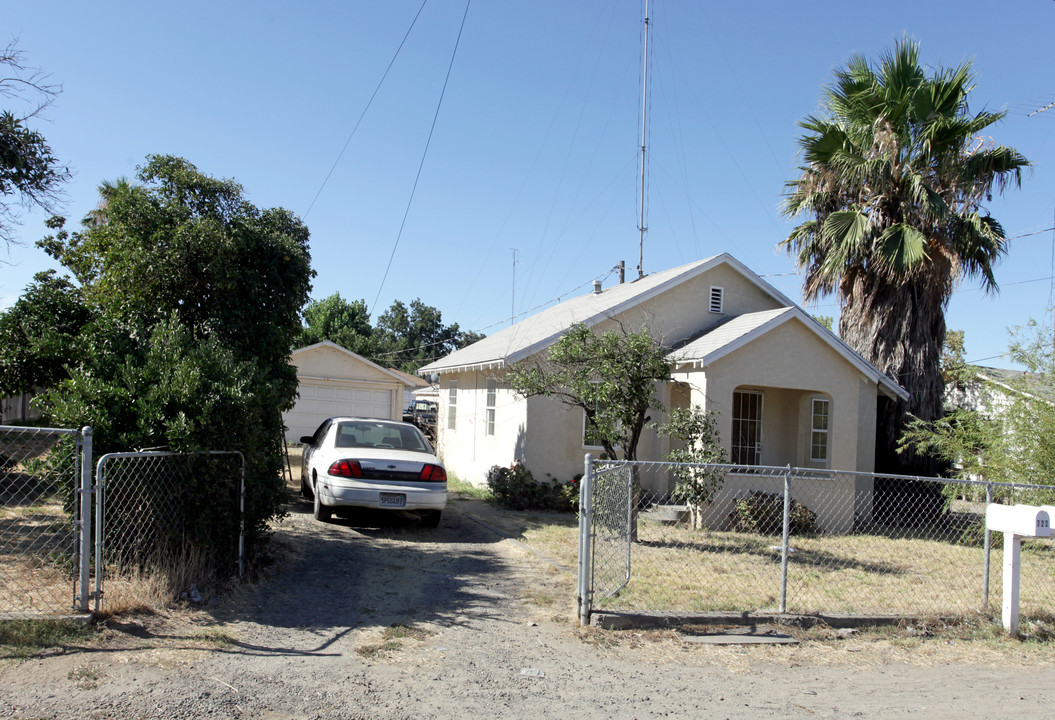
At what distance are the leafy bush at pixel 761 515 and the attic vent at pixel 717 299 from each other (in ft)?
15.1

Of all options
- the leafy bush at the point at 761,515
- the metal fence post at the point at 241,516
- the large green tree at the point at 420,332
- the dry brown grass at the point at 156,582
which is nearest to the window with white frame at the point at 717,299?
the leafy bush at the point at 761,515

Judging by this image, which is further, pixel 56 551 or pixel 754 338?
pixel 754 338

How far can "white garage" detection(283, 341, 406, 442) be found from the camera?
82.0 ft

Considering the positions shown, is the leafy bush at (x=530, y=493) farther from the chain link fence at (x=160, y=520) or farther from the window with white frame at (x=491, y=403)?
the chain link fence at (x=160, y=520)

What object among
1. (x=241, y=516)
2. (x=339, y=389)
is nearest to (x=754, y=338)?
(x=241, y=516)

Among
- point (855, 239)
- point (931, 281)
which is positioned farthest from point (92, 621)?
point (931, 281)

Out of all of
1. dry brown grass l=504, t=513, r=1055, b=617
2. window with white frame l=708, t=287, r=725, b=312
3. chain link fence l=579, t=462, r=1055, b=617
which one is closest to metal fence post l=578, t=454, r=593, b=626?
chain link fence l=579, t=462, r=1055, b=617

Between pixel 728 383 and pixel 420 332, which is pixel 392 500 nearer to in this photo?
pixel 728 383

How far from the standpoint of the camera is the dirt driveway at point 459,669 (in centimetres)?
446

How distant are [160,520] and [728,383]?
357 inches

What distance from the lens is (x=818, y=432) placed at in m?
14.2

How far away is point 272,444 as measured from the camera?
7.32m

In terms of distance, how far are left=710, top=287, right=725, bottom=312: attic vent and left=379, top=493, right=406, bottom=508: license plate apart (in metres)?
8.61

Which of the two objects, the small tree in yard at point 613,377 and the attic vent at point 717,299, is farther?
the attic vent at point 717,299
